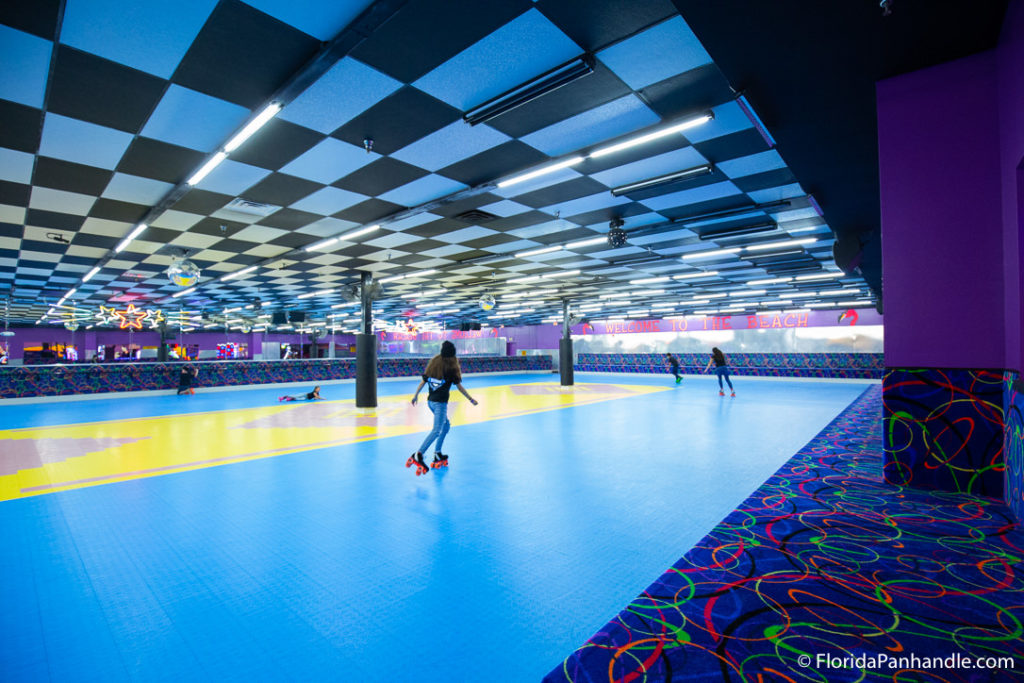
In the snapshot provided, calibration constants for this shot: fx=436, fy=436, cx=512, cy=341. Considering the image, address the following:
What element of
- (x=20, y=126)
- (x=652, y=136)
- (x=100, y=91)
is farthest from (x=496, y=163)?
(x=20, y=126)

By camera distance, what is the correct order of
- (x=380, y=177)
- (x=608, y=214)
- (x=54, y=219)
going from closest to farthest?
(x=380, y=177)
(x=54, y=219)
(x=608, y=214)

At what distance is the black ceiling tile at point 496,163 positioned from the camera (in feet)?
15.7

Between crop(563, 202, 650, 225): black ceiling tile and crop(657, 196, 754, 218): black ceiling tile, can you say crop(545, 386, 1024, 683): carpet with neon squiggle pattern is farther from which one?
crop(563, 202, 650, 225): black ceiling tile

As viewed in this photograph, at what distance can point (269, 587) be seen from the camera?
2.29 meters

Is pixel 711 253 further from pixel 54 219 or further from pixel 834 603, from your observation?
pixel 54 219

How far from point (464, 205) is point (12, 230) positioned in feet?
25.0

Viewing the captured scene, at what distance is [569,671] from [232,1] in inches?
159

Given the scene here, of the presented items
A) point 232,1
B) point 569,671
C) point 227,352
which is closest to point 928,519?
point 569,671

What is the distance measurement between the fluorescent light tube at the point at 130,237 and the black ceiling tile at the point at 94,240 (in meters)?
0.08

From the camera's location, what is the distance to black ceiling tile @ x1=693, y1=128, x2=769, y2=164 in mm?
4539

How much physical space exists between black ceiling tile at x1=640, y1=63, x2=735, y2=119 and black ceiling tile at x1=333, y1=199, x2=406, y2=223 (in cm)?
396

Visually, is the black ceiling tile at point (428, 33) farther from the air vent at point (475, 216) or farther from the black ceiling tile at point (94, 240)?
the black ceiling tile at point (94, 240)

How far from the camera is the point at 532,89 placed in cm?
354

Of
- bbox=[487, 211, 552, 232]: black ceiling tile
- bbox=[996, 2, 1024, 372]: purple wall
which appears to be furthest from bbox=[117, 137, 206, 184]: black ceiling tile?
bbox=[996, 2, 1024, 372]: purple wall
